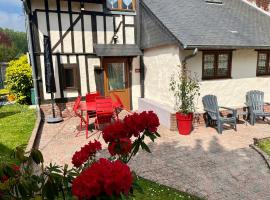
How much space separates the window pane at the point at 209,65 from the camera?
8.30 m

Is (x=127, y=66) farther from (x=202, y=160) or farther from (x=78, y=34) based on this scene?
(x=202, y=160)

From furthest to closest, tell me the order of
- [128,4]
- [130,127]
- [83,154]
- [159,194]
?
[128,4] → [159,194] → [130,127] → [83,154]

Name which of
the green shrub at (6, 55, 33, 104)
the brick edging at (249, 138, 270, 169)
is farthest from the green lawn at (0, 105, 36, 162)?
the brick edging at (249, 138, 270, 169)

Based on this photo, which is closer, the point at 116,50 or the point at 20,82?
the point at 116,50

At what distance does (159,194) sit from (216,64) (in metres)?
5.94

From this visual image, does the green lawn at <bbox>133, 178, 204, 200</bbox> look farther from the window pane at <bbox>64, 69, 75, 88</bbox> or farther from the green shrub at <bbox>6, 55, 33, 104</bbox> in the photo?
the green shrub at <bbox>6, 55, 33, 104</bbox>

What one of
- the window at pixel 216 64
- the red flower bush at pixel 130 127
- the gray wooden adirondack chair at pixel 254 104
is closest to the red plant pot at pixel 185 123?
the window at pixel 216 64

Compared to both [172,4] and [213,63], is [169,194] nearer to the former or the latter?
[213,63]

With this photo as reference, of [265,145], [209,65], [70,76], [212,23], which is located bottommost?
[265,145]

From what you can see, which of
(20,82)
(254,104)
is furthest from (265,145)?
(20,82)

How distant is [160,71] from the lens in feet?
30.1

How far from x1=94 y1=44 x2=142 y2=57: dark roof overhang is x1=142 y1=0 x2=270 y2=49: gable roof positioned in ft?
5.87

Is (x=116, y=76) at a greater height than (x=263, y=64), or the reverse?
(x=263, y=64)

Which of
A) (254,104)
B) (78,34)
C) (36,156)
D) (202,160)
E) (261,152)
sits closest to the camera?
(36,156)
